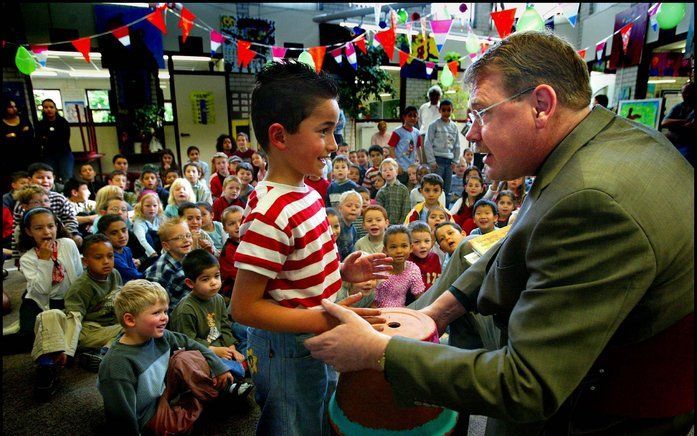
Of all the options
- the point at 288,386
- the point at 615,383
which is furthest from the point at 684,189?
the point at 288,386

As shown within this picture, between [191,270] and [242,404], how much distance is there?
812 mm

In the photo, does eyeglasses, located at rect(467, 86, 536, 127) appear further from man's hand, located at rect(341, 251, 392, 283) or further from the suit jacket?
man's hand, located at rect(341, 251, 392, 283)

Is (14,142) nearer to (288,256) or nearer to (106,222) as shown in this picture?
(106,222)

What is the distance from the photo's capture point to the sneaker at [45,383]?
2.39 m

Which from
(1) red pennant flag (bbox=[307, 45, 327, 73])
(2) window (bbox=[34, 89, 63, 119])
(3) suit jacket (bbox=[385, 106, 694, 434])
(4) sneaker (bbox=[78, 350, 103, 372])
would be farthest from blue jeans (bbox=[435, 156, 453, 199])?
(2) window (bbox=[34, 89, 63, 119])

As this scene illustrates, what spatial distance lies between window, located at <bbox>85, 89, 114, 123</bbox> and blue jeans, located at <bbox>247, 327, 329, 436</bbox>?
8964 mm

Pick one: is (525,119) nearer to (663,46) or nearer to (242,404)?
(242,404)

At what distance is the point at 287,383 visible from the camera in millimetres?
1315

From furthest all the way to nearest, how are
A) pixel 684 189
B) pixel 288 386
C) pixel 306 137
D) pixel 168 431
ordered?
pixel 168 431, pixel 288 386, pixel 306 137, pixel 684 189

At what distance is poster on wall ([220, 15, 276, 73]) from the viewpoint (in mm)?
8977

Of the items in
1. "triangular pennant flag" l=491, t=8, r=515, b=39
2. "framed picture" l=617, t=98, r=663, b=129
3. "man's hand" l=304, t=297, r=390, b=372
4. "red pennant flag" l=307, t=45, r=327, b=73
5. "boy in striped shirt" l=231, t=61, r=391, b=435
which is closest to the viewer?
"man's hand" l=304, t=297, r=390, b=372

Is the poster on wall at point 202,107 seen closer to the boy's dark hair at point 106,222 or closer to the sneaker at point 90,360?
the boy's dark hair at point 106,222

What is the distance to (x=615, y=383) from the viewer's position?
101 centimetres

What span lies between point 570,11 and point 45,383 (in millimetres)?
7429
